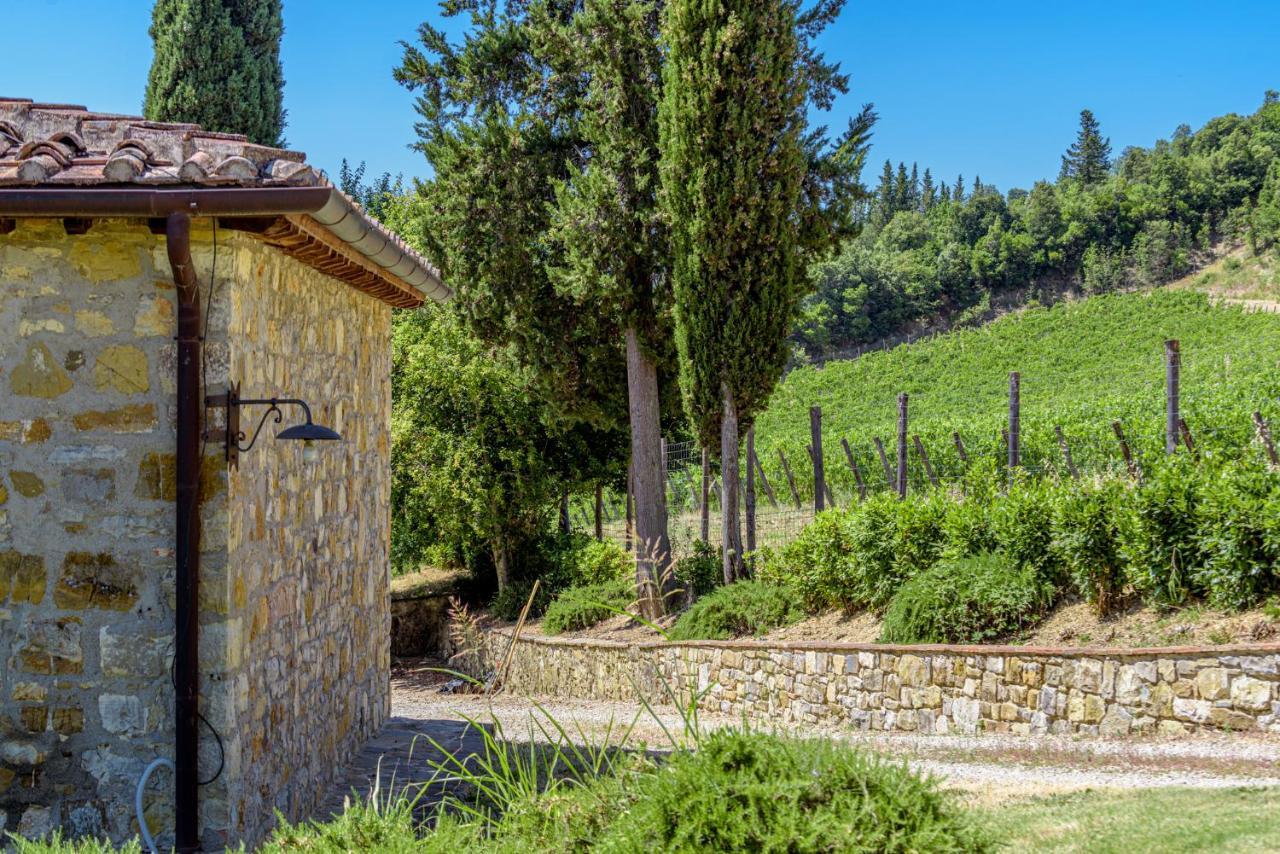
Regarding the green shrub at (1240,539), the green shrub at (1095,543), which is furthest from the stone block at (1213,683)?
the green shrub at (1095,543)

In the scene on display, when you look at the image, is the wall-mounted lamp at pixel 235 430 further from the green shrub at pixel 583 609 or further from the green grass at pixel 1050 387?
the green shrub at pixel 583 609

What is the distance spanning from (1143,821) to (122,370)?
5.07 metres

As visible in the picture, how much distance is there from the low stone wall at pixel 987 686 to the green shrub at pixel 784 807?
3.26ft

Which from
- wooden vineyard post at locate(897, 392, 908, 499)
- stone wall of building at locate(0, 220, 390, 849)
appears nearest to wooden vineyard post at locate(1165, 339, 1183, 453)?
wooden vineyard post at locate(897, 392, 908, 499)

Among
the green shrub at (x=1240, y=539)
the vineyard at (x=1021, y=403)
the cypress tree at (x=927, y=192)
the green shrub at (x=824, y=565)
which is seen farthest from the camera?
the cypress tree at (x=927, y=192)

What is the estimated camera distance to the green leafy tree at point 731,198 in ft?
41.1

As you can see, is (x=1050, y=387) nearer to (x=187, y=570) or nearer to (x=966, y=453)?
(x=966, y=453)

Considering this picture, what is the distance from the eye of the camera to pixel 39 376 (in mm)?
5242

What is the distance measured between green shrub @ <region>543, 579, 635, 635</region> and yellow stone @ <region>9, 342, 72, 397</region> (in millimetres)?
10126

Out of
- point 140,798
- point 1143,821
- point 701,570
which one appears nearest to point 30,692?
point 140,798

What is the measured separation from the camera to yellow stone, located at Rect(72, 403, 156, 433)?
5191 mm

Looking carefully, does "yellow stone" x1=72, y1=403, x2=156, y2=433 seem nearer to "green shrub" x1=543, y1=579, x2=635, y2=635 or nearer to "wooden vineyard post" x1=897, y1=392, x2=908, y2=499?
"wooden vineyard post" x1=897, y1=392, x2=908, y2=499

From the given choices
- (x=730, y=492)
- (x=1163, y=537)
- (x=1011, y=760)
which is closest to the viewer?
(x=1011, y=760)

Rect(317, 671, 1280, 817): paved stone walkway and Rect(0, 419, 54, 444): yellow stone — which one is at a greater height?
Rect(0, 419, 54, 444): yellow stone
